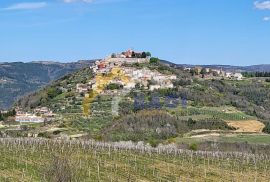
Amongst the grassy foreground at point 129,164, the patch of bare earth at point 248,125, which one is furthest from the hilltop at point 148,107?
the grassy foreground at point 129,164

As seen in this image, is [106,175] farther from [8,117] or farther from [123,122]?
[8,117]

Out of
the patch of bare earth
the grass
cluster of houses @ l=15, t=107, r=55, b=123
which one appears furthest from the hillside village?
the grass

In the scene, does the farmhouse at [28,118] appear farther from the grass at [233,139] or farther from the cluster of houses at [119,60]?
the cluster of houses at [119,60]

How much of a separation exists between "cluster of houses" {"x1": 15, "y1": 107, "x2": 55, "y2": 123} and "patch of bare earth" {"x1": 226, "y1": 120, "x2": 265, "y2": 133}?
35691mm

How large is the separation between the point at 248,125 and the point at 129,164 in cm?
5531

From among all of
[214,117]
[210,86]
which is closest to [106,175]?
[214,117]

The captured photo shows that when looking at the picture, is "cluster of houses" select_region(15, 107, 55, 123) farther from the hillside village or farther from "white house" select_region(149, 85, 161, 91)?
"white house" select_region(149, 85, 161, 91)

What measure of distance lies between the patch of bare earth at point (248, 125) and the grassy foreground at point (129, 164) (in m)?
29.4

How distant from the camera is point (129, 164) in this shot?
52.2 meters

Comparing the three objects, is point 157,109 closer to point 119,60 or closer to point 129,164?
point 129,164

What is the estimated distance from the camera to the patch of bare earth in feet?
328

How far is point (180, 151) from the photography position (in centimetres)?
6900

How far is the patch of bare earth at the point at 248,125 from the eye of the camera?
3935 inches

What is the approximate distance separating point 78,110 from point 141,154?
53.3 m
